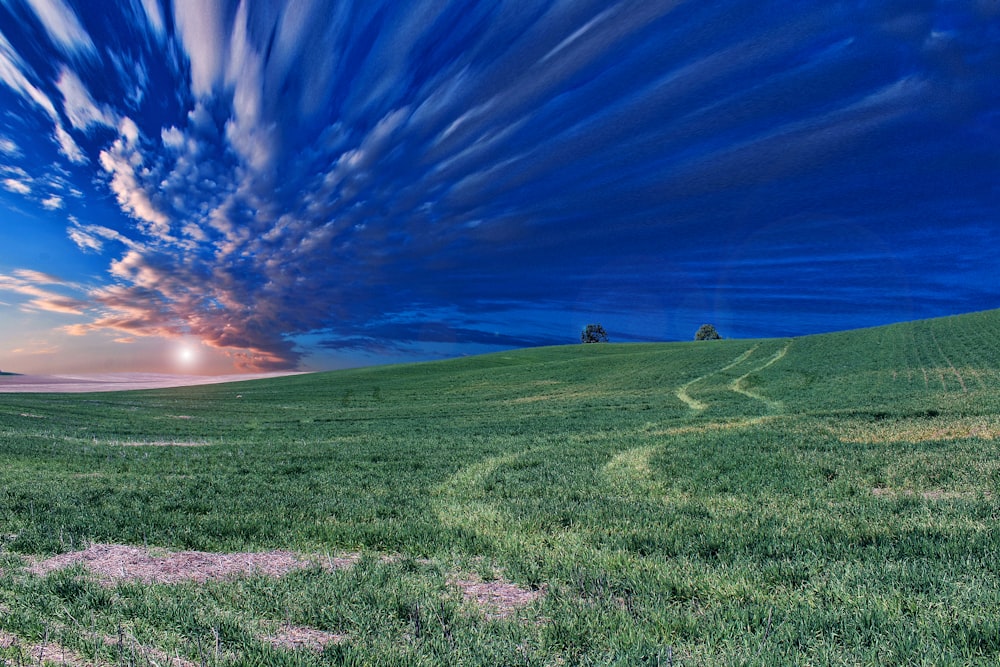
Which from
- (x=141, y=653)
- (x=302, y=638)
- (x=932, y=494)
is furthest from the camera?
(x=932, y=494)

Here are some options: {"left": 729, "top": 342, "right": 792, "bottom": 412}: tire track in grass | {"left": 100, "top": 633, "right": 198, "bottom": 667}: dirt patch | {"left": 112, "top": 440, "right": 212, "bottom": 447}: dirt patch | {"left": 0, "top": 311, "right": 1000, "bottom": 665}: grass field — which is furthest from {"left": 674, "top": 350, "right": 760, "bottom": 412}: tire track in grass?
{"left": 100, "top": 633, "right": 198, "bottom": 667}: dirt patch

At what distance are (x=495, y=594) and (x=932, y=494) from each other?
29.0 ft

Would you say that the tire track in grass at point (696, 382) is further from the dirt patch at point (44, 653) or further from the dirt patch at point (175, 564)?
the dirt patch at point (44, 653)

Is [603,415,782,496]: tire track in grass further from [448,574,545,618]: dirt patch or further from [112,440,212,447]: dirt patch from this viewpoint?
[112,440,212,447]: dirt patch

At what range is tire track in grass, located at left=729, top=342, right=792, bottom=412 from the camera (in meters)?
27.7

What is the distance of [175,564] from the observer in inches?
Answer: 263

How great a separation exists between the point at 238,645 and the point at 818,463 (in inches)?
478

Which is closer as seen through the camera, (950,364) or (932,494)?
(932,494)

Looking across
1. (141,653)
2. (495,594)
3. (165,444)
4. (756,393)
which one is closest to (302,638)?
(141,653)

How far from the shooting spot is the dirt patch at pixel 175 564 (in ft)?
20.3

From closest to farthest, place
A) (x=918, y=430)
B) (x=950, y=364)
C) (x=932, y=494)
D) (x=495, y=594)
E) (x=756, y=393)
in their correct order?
(x=495, y=594)
(x=932, y=494)
(x=918, y=430)
(x=756, y=393)
(x=950, y=364)

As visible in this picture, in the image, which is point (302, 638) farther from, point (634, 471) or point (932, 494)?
point (932, 494)

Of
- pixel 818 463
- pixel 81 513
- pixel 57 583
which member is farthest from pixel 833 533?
pixel 81 513

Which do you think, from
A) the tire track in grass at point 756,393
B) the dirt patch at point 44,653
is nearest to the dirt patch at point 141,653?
the dirt patch at point 44,653
